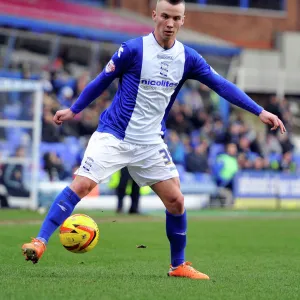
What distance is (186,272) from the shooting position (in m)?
8.24

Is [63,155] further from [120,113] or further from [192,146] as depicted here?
[120,113]

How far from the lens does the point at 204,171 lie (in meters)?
24.2

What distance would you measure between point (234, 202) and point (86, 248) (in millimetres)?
16882

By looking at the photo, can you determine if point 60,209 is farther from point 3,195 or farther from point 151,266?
point 3,195

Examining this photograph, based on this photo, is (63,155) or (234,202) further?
(234,202)

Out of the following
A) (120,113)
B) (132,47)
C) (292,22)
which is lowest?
(120,113)

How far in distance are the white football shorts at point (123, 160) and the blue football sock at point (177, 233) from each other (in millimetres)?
431

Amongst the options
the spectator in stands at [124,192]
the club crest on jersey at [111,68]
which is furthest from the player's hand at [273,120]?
the spectator in stands at [124,192]

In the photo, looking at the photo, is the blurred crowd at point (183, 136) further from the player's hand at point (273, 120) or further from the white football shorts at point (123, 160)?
the player's hand at point (273, 120)

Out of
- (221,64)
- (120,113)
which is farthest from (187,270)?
(221,64)

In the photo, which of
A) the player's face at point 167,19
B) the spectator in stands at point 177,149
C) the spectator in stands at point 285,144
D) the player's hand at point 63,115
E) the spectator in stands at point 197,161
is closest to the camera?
the player's face at point 167,19

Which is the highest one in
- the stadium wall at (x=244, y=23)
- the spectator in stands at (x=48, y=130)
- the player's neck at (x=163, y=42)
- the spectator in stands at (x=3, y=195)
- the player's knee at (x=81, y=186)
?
the stadium wall at (x=244, y=23)

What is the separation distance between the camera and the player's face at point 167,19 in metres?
7.71

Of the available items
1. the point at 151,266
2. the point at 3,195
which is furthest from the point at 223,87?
the point at 3,195
